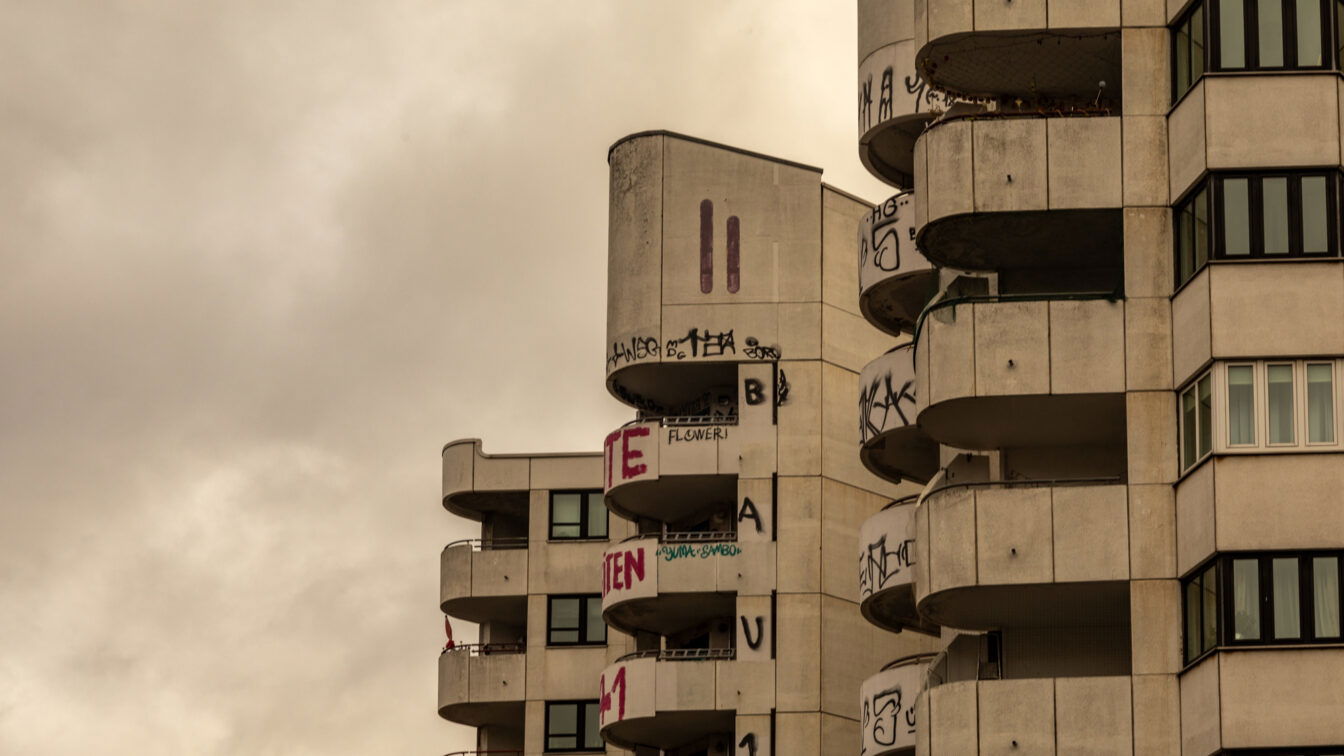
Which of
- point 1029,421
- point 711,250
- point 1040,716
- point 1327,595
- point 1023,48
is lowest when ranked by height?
point 1040,716

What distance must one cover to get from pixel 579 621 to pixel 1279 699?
52.5 metres

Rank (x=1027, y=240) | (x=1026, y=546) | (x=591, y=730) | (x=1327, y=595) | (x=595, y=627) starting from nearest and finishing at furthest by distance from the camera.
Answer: (x=1327, y=595)
(x=1026, y=546)
(x=1027, y=240)
(x=591, y=730)
(x=595, y=627)

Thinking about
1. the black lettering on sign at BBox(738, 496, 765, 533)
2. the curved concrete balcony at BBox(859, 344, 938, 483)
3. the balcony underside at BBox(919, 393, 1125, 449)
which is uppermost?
the black lettering on sign at BBox(738, 496, 765, 533)

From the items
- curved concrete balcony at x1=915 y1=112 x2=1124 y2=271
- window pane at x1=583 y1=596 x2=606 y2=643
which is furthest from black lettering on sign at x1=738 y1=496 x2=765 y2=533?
curved concrete balcony at x1=915 y1=112 x2=1124 y2=271

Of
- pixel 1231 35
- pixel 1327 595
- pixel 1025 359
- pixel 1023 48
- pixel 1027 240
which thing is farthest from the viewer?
Answer: pixel 1023 48

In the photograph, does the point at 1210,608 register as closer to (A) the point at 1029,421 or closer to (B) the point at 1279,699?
(B) the point at 1279,699

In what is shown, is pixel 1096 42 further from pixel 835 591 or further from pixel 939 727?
pixel 835 591

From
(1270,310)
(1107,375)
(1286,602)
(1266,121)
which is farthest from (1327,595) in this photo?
(1266,121)

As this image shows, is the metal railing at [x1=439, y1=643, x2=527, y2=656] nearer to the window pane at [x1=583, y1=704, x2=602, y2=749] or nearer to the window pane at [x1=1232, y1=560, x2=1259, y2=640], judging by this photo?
the window pane at [x1=583, y1=704, x2=602, y2=749]

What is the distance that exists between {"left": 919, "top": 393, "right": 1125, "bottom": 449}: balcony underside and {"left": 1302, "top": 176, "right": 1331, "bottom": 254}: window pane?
440cm

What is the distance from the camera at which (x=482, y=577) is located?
334ft

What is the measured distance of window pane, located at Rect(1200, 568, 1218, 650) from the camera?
170 feet

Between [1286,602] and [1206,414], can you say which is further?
[1206,414]

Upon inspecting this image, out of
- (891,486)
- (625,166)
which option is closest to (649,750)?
(891,486)
